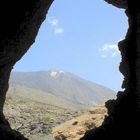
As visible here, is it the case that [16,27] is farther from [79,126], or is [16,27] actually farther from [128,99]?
[79,126]

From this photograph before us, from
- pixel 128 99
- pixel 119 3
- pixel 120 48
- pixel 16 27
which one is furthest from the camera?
pixel 119 3

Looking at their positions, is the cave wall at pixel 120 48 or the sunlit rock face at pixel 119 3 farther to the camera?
the sunlit rock face at pixel 119 3

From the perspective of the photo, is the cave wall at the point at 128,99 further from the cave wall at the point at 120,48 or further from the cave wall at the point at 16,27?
the cave wall at the point at 16,27

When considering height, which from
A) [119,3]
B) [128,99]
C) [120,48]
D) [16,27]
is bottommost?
[128,99]

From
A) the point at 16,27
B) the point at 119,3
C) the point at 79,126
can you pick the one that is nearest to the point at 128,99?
the point at 119,3

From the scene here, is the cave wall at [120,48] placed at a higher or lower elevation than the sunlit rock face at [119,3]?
lower

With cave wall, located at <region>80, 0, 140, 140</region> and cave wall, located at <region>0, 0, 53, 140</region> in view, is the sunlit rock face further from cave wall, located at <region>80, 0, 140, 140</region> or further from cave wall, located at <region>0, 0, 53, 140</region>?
cave wall, located at <region>0, 0, 53, 140</region>

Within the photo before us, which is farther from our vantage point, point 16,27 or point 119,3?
point 119,3

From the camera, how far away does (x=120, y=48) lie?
12531 mm

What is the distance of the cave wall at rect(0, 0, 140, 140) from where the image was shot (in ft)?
37.6

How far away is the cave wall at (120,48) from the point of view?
1145cm

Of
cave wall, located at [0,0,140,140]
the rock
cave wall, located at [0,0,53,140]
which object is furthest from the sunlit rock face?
the rock

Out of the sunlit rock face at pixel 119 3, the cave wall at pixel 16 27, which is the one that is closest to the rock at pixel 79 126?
the sunlit rock face at pixel 119 3

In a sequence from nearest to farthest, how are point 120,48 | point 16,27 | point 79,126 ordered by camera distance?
point 16,27
point 120,48
point 79,126
